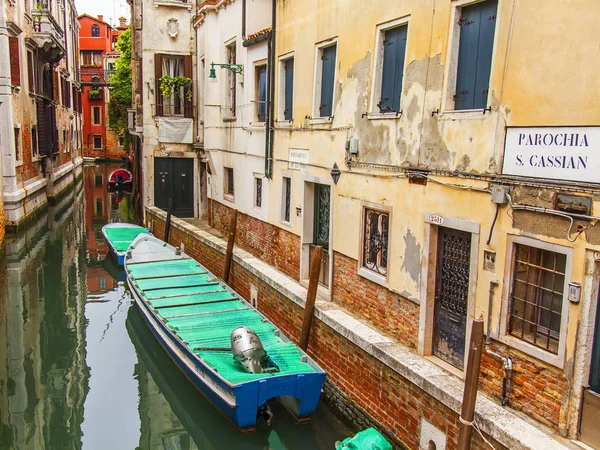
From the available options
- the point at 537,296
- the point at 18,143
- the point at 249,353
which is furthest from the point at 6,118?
the point at 537,296

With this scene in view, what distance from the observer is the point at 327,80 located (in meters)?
8.55

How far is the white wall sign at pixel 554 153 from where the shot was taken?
4258 millimetres

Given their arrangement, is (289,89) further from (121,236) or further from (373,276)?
(121,236)

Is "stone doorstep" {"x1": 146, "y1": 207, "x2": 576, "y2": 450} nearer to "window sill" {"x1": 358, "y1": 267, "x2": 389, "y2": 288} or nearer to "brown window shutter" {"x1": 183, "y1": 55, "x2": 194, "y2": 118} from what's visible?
"window sill" {"x1": 358, "y1": 267, "x2": 389, "y2": 288}

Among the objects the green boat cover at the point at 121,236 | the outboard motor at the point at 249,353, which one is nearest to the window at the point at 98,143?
the green boat cover at the point at 121,236

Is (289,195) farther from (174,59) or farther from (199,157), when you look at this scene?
(174,59)

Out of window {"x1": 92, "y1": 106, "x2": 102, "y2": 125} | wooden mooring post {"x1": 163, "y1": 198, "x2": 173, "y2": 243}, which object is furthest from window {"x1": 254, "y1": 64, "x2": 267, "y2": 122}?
window {"x1": 92, "y1": 106, "x2": 102, "y2": 125}

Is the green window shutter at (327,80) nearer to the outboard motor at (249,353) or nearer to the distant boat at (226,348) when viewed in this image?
the distant boat at (226,348)

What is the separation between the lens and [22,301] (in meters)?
12.5

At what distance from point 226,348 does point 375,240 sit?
2.50 metres

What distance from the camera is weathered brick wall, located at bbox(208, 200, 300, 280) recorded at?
9.62 meters

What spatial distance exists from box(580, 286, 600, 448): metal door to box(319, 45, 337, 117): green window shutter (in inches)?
201

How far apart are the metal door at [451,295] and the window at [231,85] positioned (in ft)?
26.8

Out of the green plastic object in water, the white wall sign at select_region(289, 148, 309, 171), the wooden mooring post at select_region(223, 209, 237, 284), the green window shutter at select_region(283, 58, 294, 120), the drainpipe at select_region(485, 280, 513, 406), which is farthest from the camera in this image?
the wooden mooring post at select_region(223, 209, 237, 284)
